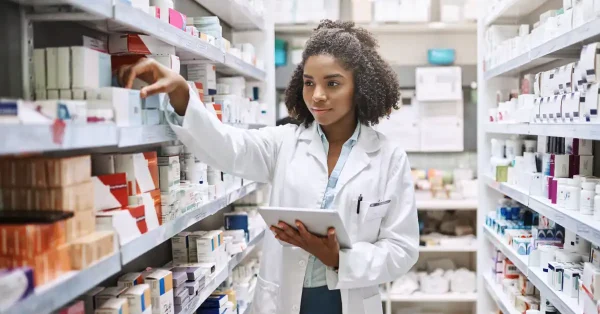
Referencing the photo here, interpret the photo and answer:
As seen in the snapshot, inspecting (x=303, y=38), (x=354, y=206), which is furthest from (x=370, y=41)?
(x=303, y=38)

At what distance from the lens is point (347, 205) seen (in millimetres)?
2186

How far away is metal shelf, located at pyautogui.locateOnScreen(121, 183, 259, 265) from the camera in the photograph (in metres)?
1.63

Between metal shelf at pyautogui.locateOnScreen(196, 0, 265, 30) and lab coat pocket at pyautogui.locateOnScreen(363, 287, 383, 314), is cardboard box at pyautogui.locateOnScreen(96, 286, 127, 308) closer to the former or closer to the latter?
lab coat pocket at pyautogui.locateOnScreen(363, 287, 383, 314)

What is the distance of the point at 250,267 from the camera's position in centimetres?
366

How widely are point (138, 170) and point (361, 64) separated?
0.99 m

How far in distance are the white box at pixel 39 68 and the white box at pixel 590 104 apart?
1933mm

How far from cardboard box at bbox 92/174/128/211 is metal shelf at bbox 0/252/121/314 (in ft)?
0.55

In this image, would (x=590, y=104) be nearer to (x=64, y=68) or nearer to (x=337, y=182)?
(x=337, y=182)

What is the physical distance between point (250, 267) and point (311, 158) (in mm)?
1604

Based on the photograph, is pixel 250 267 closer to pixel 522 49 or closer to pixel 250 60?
pixel 250 60

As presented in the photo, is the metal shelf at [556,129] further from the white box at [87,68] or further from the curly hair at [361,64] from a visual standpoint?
the white box at [87,68]

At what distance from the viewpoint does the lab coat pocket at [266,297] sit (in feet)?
7.44

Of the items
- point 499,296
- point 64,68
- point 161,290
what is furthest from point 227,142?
point 499,296

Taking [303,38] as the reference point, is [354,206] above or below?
below
